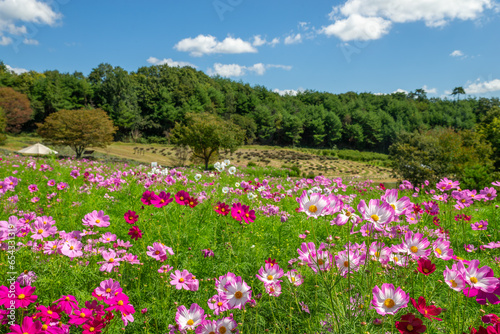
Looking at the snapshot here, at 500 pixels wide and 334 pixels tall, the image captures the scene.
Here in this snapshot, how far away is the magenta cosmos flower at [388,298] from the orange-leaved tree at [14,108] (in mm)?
56703

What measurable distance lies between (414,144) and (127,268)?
23.5m

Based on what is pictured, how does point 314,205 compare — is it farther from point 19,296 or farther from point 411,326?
point 19,296

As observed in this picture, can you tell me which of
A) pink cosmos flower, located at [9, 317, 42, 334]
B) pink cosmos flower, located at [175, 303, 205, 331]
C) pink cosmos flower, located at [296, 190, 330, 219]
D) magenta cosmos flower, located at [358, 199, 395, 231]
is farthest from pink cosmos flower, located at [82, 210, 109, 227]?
magenta cosmos flower, located at [358, 199, 395, 231]

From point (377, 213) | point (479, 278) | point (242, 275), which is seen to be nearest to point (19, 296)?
point (242, 275)

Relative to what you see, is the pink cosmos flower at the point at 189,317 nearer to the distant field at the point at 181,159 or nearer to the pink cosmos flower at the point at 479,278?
the pink cosmos flower at the point at 479,278

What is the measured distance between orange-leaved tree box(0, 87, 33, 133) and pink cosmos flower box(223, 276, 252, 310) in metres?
56.2

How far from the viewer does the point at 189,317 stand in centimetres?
130

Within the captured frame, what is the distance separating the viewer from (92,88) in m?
57.0

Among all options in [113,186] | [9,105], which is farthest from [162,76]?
[113,186]

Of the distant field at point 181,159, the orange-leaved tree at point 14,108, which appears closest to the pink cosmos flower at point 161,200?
the distant field at point 181,159

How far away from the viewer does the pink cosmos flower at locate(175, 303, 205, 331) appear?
49.1 inches

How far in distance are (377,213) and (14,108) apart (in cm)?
5804

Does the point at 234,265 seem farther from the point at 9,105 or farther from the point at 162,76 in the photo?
the point at 162,76

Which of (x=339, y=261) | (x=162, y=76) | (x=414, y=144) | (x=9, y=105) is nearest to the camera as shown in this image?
(x=339, y=261)
